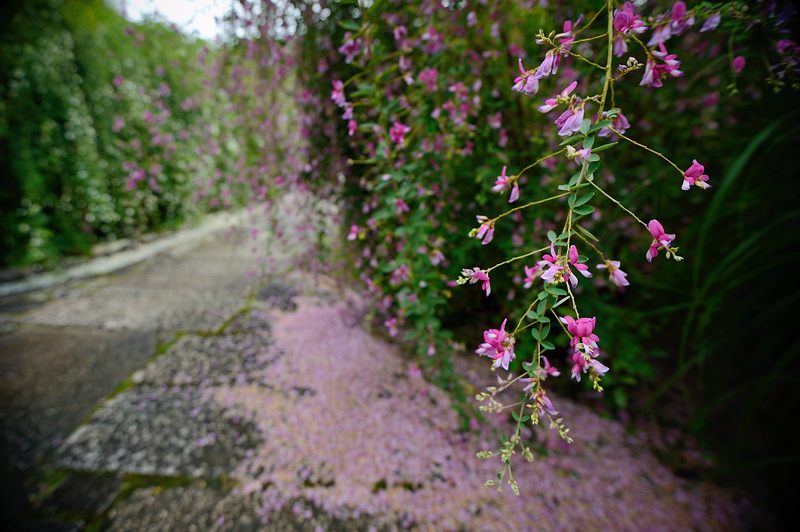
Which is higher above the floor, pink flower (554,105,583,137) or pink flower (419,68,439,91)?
pink flower (419,68,439,91)

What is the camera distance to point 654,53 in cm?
57

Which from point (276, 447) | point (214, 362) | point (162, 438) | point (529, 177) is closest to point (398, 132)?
point (529, 177)

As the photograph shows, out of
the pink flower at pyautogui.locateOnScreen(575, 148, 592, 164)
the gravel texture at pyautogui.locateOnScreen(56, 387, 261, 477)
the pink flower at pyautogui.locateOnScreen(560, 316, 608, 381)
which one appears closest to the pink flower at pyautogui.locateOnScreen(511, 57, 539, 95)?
the pink flower at pyautogui.locateOnScreen(575, 148, 592, 164)

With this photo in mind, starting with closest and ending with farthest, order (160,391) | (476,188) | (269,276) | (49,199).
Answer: (476,188), (160,391), (269,276), (49,199)

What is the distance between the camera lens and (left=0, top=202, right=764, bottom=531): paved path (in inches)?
52.1

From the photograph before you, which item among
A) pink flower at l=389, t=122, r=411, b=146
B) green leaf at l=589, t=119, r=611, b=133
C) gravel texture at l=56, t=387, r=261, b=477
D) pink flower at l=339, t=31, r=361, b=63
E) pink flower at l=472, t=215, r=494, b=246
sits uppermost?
pink flower at l=339, t=31, r=361, b=63

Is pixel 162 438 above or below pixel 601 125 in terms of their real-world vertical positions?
below

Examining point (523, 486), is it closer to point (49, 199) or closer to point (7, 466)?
point (7, 466)

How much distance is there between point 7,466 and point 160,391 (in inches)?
23.1

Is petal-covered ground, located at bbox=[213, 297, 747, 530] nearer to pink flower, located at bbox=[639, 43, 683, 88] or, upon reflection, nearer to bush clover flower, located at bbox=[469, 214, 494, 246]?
bush clover flower, located at bbox=[469, 214, 494, 246]

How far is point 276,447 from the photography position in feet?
5.23

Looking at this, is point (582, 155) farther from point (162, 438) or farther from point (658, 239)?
point (162, 438)

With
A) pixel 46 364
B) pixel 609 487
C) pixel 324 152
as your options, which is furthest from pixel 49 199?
pixel 609 487

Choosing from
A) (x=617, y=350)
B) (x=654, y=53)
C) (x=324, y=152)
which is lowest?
(x=617, y=350)
